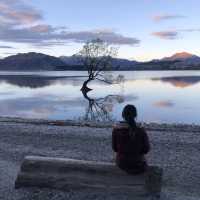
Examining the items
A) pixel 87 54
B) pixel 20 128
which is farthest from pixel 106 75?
pixel 20 128

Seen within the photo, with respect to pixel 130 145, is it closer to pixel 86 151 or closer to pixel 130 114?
pixel 130 114

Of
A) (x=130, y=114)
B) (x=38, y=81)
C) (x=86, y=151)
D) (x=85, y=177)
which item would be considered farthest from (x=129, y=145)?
(x=38, y=81)

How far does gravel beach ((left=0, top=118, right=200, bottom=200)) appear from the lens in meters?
8.73

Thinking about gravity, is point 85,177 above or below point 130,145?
below

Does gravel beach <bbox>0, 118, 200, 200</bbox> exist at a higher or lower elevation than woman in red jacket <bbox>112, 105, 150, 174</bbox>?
lower

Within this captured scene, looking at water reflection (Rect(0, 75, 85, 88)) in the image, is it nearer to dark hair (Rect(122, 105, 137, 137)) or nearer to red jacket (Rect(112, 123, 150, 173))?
red jacket (Rect(112, 123, 150, 173))

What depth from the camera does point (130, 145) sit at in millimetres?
7945

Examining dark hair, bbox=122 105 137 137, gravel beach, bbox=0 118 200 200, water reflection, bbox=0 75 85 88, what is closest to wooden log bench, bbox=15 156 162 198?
gravel beach, bbox=0 118 200 200

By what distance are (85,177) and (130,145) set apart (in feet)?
3.70

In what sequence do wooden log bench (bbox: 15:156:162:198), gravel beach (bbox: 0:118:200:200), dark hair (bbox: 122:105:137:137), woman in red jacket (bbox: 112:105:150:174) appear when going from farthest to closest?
gravel beach (bbox: 0:118:200:200) → wooden log bench (bbox: 15:156:162:198) → woman in red jacket (bbox: 112:105:150:174) → dark hair (bbox: 122:105:137:137)

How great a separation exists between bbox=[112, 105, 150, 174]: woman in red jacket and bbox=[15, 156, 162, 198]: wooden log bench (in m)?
0.16

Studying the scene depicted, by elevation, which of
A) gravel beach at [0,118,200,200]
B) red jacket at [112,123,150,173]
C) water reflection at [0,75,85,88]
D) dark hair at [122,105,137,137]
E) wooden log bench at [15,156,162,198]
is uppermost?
dark hair at [122,105,137,137]

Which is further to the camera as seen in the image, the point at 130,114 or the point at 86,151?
the point at 86,151

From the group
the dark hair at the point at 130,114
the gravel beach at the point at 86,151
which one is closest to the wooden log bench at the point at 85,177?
the gravel beach at the point at 86,151
